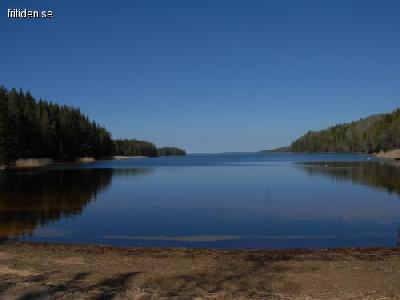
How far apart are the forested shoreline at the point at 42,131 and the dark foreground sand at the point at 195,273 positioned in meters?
70.9

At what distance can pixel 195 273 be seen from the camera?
11086mm

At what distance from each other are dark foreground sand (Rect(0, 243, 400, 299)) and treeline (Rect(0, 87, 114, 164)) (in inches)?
2791

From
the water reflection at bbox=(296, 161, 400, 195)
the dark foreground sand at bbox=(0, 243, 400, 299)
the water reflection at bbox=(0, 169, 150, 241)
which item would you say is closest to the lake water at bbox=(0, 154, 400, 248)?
the water reflection at bbox=(0, 169, 150, 241)

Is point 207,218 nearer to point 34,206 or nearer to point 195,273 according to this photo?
point 34,206

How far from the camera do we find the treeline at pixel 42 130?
272 feet

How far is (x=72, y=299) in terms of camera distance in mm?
8703

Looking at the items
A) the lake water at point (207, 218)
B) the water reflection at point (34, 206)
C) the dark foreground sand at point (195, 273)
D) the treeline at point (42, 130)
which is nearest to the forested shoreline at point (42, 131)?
the treeline at point (42, 130)

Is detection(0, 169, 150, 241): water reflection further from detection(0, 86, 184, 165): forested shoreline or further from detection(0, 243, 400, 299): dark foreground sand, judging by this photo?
detection(0, 86, 184, 165): forested shoreline

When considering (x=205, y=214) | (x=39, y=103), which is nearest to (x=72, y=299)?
(x=205, y=214)

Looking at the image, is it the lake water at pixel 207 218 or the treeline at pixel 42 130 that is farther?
the treeline at pixel 42 130

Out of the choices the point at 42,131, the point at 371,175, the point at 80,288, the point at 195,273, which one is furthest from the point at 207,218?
the point at 42,131

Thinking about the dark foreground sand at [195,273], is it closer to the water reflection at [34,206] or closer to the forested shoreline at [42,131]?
the water reflection at [34,206]

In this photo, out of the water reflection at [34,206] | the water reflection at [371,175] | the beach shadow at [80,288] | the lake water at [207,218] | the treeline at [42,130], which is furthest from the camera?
the treeline at [42,130]

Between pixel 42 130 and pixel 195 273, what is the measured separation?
99.4 metres
